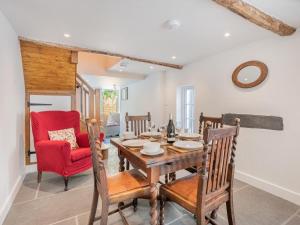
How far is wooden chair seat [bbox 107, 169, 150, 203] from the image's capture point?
1.46 metres

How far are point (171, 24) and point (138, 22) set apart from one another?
16.1 inches

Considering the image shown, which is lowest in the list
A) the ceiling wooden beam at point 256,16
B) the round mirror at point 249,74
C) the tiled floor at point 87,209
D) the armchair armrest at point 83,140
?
the tiled floor at point 87,209

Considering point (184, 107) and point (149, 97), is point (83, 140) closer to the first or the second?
point (184, 107)

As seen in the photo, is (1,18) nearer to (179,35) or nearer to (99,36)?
(99,36)

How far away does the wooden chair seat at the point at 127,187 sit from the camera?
4.80 ft

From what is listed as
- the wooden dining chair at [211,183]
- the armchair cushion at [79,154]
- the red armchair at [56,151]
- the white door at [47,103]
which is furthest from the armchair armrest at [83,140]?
the wooden dining chair at [211,183]

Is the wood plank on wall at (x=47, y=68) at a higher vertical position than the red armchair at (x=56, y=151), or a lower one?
higher

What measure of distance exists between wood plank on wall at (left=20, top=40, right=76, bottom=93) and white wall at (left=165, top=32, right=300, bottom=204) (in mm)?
2823

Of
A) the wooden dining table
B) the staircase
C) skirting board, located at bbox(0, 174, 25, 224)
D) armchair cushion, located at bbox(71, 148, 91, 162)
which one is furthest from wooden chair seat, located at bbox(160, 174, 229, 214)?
the staircase

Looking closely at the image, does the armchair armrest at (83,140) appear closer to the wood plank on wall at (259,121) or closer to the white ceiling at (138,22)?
the white ceiling at (138,22)

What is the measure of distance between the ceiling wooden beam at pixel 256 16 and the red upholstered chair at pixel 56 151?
256cm

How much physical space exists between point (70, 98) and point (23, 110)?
2.76 feet

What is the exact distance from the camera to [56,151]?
7.99ft

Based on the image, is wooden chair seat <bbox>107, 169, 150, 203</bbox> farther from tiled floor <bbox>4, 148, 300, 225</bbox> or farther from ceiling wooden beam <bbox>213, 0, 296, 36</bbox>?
ceiling wooden beam <bbox>213, 0, 296, 36</bbox>
